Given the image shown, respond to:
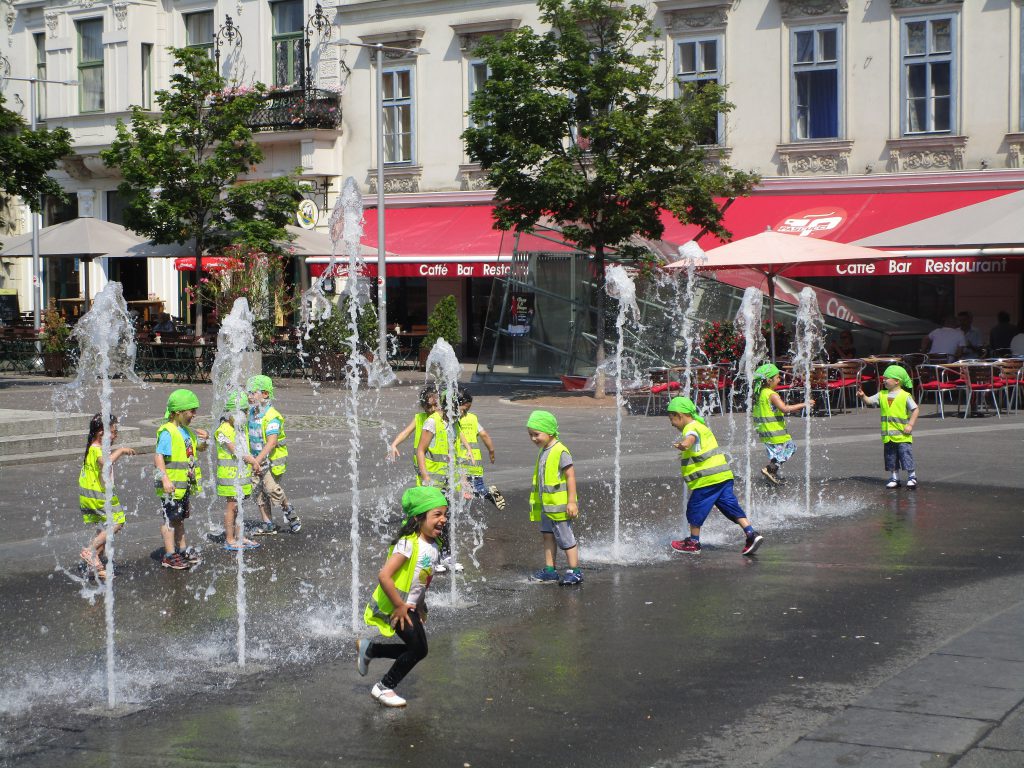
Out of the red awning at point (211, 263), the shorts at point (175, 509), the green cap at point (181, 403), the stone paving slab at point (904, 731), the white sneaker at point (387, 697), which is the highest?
the red awning at point (211, 263)

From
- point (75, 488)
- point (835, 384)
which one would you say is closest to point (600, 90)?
point (835, 384)

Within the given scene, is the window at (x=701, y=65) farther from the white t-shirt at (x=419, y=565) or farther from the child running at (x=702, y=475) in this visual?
the white t-shirt at (x=419, y=565)

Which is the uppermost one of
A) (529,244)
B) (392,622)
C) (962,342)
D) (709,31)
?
(709,31)

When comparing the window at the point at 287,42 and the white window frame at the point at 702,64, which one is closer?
the white window frame at the point at 702,64

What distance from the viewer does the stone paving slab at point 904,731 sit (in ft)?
18.8

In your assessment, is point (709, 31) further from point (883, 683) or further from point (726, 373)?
point (883, 683)

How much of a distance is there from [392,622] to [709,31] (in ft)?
81.5

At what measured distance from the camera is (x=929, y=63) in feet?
88.2

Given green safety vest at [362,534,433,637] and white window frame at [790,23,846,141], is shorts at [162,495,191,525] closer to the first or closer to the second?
green safety vest at [362,534,433,637]

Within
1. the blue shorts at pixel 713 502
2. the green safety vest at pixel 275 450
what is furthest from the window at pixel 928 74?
the green safety vest at pixel 275 450

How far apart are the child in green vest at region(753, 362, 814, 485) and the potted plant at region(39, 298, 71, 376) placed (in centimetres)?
1863

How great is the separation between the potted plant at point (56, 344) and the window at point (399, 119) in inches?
364

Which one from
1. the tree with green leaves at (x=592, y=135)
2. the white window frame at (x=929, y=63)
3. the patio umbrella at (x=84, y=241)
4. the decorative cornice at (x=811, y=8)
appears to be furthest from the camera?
the patio umbrella at (x=84, y=241)

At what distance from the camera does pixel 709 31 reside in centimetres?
2917
